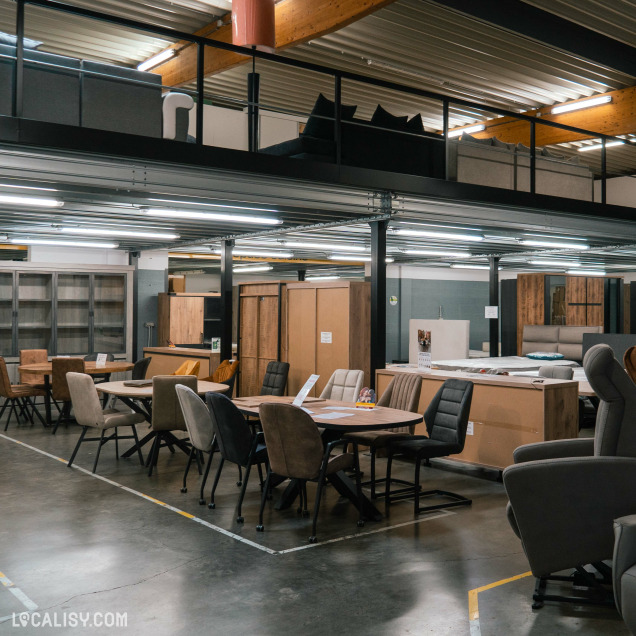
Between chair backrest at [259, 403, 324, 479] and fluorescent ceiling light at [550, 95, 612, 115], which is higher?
fluorescent ceiling light at [550, 95, 612, 115]

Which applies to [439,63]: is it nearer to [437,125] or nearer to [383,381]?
[437,125]

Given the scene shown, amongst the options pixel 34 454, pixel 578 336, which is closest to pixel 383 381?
pixel 34 454

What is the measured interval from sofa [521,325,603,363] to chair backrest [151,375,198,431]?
24.5 ft

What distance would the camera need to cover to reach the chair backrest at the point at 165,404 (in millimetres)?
6707

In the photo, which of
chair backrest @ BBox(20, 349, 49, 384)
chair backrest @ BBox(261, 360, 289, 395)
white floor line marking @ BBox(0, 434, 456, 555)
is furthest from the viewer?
chair backrest @ BBox(20, 349, 49, 384)

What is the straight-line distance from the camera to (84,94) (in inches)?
235

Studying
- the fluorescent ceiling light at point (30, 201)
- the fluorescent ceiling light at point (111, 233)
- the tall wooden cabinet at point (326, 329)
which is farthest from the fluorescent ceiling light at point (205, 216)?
the fluorescent ceiling light at point (111, 233)

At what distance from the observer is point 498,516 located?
5559 mm

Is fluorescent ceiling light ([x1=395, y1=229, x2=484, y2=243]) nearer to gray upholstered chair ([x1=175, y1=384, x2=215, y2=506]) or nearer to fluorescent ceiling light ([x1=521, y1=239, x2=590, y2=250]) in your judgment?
fluorescent ceiling light ([x1=521, y1=239, x2=590, y2=250])

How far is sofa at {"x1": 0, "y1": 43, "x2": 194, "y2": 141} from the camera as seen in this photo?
5.71m

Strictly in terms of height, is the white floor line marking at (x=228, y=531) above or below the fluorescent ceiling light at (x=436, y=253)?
below

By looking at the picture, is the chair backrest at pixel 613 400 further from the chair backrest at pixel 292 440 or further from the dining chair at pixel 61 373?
the dining chair at pixel 61 373

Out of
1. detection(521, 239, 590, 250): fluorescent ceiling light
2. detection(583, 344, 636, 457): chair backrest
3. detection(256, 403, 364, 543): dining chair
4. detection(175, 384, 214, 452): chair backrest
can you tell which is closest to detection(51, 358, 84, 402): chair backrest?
detection(175, 384, 214, 452): chair backrest

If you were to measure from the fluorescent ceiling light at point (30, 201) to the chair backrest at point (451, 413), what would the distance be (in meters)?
4.50
